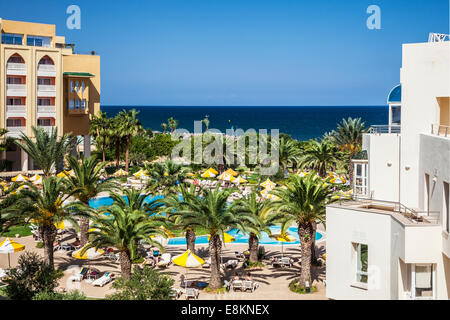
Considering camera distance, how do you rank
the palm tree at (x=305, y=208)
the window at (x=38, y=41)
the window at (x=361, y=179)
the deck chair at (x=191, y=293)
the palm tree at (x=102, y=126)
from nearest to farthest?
the window at (x=361, y=179)
the deck chair at (x=191, y=293)
the palm tree at (x=305, y=208)
the window at (x=38, y=41)
the palm tree at (x=102, y=126)

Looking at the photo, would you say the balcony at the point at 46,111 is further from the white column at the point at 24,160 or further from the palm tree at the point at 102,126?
the palm tree at the point at 102,126

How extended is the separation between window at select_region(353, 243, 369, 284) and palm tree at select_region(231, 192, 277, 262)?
8.47 metres

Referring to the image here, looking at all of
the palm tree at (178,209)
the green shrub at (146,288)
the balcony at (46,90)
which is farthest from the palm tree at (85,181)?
the balcony at (46,90)

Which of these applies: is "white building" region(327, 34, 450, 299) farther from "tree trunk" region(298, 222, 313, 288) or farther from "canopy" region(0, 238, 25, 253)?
"canopy" region(0, 238, 25, 253)

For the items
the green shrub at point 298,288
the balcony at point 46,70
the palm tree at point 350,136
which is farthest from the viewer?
the balcony at point 46,70

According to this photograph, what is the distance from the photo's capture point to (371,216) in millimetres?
13305

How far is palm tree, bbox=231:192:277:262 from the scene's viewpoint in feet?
74.4

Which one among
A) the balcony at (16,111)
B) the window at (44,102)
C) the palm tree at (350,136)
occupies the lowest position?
the palm tree at (350,136)

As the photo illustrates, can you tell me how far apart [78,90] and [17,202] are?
36.3 meters

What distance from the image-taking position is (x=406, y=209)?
1332 cm

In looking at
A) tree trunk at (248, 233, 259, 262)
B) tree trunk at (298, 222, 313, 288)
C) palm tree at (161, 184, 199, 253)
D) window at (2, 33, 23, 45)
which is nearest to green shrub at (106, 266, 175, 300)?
palm tree at (161, 184, 199, 253)

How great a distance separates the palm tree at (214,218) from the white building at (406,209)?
6.91 m

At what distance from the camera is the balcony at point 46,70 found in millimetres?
51656

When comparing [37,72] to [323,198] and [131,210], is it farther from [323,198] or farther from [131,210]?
[323,198]
